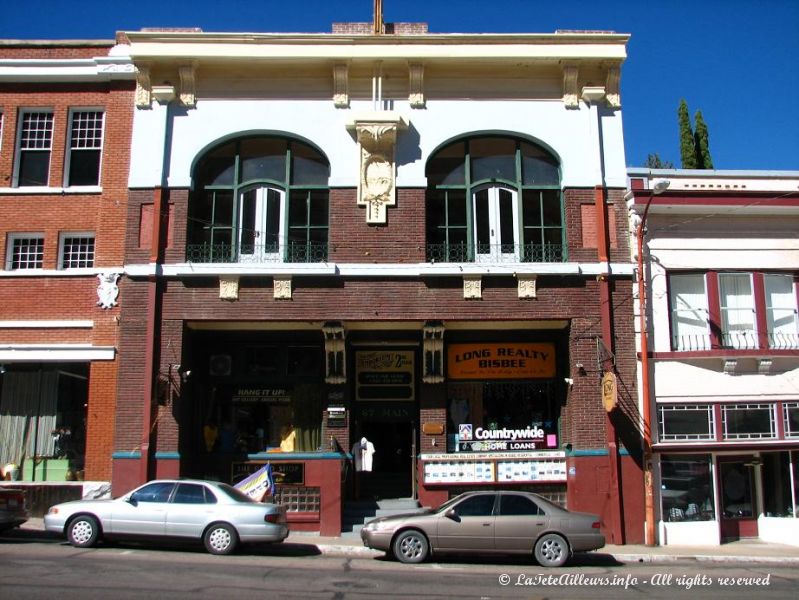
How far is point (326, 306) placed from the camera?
60.5 ft

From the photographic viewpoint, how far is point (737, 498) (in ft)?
61.8

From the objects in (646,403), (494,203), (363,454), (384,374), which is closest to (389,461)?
(363,454)

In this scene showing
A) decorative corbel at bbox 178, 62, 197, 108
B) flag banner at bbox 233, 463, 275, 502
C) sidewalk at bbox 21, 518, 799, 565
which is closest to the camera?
sidewalk at bbox 21, 518, 799, 565

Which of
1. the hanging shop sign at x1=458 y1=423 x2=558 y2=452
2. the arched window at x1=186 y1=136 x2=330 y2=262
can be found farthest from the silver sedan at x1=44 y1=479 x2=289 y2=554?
the arched window at x1=186 y1=136 x2=330 y2=262

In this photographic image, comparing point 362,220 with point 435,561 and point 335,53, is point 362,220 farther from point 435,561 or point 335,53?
point 435,561

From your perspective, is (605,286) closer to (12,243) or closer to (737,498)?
(737,498)

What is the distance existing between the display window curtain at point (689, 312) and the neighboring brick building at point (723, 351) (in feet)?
0.08

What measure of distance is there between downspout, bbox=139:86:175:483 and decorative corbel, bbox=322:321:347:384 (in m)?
3.90

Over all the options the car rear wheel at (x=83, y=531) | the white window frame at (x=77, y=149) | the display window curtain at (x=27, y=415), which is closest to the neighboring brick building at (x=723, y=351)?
the car rear wheel at (x=83, y=531)

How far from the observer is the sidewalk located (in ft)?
52.4

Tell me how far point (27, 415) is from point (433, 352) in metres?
9.69

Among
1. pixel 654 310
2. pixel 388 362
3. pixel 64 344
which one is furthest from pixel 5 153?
pixel 654 310

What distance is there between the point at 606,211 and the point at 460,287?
13.4ft

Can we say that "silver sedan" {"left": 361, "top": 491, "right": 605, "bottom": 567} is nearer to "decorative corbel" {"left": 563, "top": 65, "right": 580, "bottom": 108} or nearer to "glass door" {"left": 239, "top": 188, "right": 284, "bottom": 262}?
"glass door" {"left": 239, "top": 188, "right": 284, "bottom": 262}
